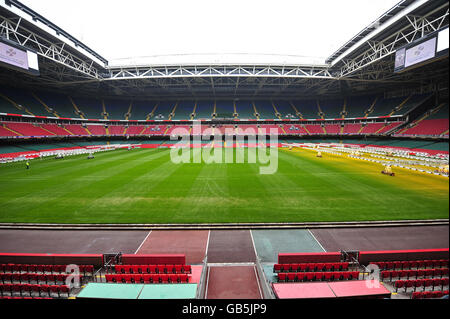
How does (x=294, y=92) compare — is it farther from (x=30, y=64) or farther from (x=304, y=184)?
(x=30, y=64)

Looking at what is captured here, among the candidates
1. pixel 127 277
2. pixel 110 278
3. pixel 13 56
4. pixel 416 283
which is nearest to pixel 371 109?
pixel 416 283

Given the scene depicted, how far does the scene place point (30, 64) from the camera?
22.4 m

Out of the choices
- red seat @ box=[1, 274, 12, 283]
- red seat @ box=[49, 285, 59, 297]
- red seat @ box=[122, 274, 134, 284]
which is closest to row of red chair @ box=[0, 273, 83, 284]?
red seat @ box=[1, 274, 12, 283]

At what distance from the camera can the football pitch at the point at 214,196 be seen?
36.4 feet

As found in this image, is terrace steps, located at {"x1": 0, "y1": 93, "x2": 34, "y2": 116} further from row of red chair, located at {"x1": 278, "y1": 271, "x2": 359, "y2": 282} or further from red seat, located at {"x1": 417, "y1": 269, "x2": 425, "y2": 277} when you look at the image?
red seat, located at {"x1": 417, "y1": 269, "x2": 425, "y2": 277}

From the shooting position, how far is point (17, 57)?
20.8m

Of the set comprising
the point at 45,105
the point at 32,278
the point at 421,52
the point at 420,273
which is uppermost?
the point at 45,105

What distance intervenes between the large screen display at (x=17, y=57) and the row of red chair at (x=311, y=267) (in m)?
28.3

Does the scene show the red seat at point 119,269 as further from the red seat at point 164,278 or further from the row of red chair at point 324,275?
the row of red chair at point 324,275

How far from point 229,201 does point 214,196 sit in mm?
1351

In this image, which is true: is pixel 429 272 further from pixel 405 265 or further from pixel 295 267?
pixel 295 267

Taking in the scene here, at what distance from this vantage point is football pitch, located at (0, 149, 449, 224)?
437 inches

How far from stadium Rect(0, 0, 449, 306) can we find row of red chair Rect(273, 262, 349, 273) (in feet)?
0.16

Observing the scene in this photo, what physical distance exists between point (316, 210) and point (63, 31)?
34299 mm
